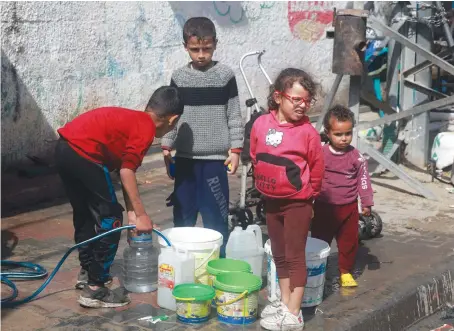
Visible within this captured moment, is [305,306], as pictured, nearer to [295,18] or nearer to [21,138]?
[21,138]

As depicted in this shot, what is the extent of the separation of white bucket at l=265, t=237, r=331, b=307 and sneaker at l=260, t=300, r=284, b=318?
208 mm

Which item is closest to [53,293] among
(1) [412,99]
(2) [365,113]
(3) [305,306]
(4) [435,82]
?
(3) [305,306]

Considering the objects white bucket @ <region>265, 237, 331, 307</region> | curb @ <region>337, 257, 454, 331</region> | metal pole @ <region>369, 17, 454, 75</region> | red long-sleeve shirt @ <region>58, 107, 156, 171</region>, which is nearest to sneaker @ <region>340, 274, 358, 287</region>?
curb @ <region>337, 257, 454, 331</region>

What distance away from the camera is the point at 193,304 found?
480cm

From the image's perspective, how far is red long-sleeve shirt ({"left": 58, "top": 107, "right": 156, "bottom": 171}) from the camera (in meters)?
4.88

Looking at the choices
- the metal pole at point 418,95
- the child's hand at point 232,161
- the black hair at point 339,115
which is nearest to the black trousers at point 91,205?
the child's hand at point 232,161

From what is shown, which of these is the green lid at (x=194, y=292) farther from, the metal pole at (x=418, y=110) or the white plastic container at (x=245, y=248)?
the metal pole at (x=418, y=110)

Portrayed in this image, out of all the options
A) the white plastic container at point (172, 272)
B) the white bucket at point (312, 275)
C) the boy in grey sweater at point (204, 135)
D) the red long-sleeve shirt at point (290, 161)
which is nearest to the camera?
the red long-sleeve shirt at point (290, 161)

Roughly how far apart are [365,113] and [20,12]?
7.01m

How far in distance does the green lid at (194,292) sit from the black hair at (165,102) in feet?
3.70

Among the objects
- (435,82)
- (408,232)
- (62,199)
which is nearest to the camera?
(408,232)

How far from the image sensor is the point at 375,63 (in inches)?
523

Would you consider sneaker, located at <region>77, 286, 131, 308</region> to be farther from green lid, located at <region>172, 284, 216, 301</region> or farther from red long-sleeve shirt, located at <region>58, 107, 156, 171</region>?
red long-sleeve shirt, located at <region>58, 107, 156, 171</region>

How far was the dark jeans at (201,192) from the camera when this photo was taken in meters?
5.66
